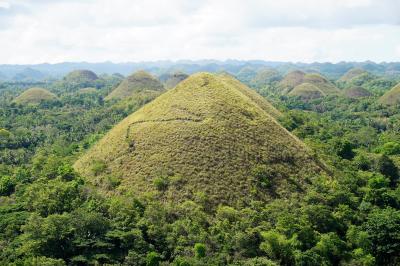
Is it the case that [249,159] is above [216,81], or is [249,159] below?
below

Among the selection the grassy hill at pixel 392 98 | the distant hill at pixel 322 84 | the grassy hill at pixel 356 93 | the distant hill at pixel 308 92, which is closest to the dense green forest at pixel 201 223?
the grassy hill at pixel 392 98

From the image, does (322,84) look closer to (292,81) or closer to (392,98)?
(292,81)

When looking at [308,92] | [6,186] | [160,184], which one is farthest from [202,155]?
[308,92]

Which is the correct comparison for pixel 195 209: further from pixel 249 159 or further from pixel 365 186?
pixel 365 186

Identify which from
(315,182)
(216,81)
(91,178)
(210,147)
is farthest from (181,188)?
(216,81)

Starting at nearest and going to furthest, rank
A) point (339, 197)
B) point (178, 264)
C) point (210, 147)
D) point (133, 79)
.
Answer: point (178, 264) < point (339, 197) < point (210, 147) < point (133, 79)

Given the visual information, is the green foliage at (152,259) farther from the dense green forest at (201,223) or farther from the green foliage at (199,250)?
the green foliage at (199,250)

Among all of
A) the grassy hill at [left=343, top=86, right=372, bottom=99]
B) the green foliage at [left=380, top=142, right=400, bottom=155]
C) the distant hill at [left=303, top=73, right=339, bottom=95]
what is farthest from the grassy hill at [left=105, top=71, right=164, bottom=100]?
the green foliage at [left=380, top=142, right=400, bottom=155]
